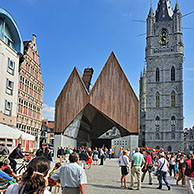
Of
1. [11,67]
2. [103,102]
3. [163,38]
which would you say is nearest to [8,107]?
[11,67]

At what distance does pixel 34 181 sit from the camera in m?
2.54

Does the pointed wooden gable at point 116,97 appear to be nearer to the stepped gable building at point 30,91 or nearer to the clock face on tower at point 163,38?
the stepped gable building at point 30,91

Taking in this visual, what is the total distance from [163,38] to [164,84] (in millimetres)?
13219

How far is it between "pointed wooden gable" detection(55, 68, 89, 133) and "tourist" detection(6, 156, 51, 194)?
78.9 feet

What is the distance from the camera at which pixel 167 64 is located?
229ft

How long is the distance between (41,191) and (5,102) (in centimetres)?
2268

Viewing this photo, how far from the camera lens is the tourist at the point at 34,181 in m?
2.51

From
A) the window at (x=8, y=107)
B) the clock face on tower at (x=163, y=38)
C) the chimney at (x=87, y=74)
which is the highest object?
the clock face on tower at (x=163, y=38)

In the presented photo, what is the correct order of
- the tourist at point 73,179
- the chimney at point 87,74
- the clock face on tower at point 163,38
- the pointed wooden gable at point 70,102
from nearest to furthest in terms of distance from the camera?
1. the tourist at point 73,179
2. the pointed wooden gable at point 70,102
3. the chimney at point 87,74
4. the clock face on tower at point 163,38

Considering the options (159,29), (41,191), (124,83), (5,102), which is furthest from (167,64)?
(41,191)

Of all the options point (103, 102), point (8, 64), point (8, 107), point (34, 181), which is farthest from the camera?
point (103, 102)

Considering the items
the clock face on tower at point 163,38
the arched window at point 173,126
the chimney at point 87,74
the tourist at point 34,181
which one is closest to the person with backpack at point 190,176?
the tourist at point 34,181

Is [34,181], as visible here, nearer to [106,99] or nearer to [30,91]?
[106,99]

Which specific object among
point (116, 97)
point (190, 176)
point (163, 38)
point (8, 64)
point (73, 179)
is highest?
point (163, 38)
